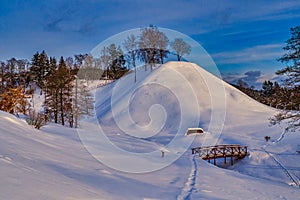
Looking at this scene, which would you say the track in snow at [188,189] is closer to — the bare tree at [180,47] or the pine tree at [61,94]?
the pine tree at [61,94]

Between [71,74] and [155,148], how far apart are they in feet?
73.3

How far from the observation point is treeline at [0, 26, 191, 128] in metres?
32.8

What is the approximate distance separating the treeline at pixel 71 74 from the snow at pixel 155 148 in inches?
155

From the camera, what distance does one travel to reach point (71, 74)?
121ft

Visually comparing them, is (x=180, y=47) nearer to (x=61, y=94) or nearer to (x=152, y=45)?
(x=152, y=45)

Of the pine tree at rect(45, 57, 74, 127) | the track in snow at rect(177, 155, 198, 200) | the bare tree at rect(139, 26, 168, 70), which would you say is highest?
the bare tree at rect(139, 26, 168, 70)

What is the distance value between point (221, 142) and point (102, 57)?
198 feet

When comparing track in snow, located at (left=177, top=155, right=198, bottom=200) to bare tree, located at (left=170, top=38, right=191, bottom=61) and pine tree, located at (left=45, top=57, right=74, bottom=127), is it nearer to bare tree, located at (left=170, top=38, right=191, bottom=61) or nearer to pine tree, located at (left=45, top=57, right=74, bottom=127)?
pine tree, located at (left=45, top=57, right=74, bottom=127)

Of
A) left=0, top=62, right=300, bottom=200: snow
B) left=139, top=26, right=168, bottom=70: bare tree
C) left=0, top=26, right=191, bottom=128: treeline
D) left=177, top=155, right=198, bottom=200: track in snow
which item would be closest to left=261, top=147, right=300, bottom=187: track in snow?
left=0, top=62, right=300, bottom=200: snow

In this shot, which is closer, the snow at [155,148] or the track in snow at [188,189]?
the snow at [155,148]

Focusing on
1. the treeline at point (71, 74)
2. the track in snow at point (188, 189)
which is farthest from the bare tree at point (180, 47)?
the track in snow at point (188, 189)

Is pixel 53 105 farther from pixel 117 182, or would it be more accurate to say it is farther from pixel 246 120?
pixel 246 120

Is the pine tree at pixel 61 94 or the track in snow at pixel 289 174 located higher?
the pine tree at pixel 61 94

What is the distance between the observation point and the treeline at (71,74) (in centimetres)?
3281
